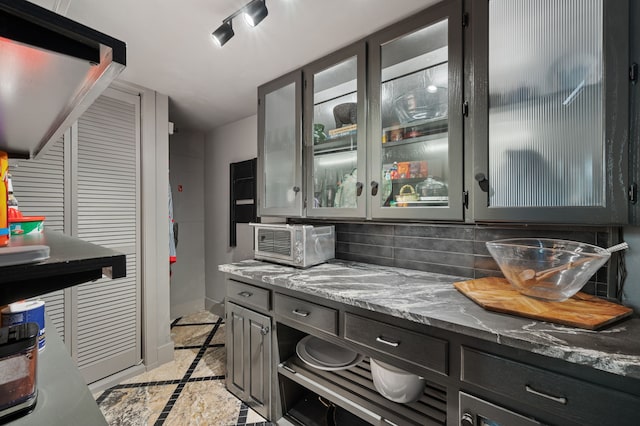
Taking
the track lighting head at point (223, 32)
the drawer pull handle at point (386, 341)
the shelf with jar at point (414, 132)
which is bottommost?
the drawer pull handle at point (386, 341)

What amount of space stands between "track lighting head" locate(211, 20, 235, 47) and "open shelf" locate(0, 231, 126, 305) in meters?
1.43

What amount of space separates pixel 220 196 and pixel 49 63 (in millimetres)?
3162

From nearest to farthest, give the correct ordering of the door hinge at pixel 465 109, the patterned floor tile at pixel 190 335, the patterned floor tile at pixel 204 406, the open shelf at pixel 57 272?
the open shelf at pixel 57 272 < the door hinge at pixel 465 109 < the patterned floor tile at pixel 204 406 < the patterned floor tile at pixel 190 335

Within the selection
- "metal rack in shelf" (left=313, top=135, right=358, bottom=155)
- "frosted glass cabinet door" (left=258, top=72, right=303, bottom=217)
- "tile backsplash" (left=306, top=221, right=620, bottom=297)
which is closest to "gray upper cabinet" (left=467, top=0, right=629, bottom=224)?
"tile backsplash" (left=306, top=221, right=620, bottom=297)

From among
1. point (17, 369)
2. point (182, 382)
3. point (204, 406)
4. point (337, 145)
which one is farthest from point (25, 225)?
point (182, 382)

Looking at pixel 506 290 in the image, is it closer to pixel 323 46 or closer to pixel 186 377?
pixel 323 46

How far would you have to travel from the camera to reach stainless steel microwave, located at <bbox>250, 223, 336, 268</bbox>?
71.0 inches

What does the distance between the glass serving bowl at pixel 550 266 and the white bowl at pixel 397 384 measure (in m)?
0.59

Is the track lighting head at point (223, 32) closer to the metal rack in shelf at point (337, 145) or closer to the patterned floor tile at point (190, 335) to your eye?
the metal rack in shelf at point (337, 145)

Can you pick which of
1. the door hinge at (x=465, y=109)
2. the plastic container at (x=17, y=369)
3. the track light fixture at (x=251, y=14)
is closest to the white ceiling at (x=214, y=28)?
the track light fixture at (x=251, y=14)

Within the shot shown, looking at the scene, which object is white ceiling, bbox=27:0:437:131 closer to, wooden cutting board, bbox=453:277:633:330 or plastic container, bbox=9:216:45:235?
plastic container, bbox=9:216:45:235

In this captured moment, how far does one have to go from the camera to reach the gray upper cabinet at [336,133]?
1.65m

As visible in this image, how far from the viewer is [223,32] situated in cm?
147

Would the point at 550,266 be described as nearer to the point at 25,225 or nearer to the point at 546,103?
the point at 546,103
